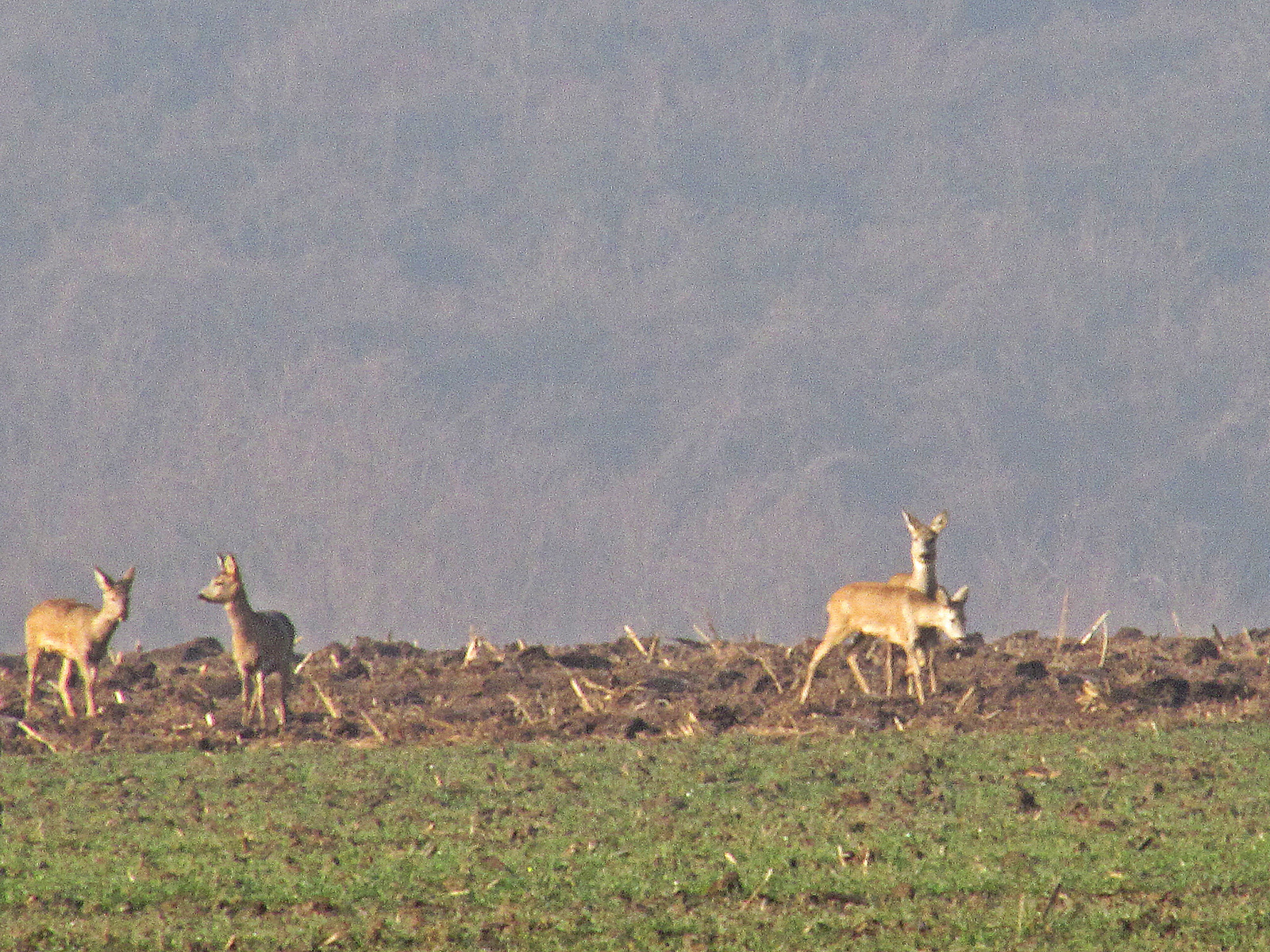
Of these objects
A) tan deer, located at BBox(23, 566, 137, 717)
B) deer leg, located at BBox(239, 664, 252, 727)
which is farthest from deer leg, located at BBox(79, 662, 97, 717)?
deer leg, located at BBox(239, 664, 252, 727)

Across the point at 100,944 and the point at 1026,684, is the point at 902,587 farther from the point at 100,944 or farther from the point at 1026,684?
the point at 100,944

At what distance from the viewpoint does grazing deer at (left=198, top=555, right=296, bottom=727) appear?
18.2 meters

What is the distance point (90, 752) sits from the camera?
16.9m

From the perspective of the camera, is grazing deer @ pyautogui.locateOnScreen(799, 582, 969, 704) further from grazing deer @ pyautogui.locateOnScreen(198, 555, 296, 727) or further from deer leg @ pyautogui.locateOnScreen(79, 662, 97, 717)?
deer leg @ pyautogui.locateOnScreen(79, 662, 97, 717)

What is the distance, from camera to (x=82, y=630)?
19.4 m

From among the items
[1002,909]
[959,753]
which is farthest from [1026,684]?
[1002,909]

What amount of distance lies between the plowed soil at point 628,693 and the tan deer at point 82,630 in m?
0.33

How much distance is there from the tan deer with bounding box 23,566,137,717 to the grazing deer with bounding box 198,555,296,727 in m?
1.19

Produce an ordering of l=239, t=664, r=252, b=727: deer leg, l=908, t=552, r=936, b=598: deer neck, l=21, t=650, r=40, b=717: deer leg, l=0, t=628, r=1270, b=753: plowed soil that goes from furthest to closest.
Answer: l=908, t=552, r=936, b=598: deer neck
l=21, t=650, r=40, b=717: deer leg
l=239, t=664, r=252, b=727: deer leg
l=0, t=628, r=1270, b=753: plowed soil

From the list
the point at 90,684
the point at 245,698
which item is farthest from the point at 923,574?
the point at 90,684

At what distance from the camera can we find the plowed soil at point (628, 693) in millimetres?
17141

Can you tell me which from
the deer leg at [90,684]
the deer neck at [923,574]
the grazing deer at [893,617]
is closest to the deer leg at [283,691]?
the deer leg at [90,684]

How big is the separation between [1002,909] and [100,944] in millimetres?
4567

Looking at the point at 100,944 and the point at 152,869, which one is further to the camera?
the point at 152,869
